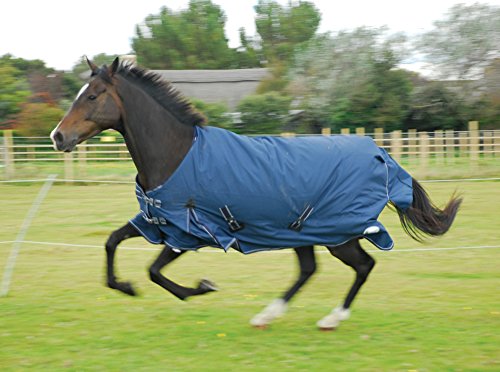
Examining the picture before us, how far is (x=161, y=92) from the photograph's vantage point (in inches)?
209

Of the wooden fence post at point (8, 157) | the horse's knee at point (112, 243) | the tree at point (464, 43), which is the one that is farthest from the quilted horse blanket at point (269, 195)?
the tree at point (464, 43)

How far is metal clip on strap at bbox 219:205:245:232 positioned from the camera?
196 inches

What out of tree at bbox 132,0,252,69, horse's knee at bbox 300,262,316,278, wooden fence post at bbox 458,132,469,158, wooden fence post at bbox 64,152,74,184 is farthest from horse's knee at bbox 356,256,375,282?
tree at bbox 132,0,252,69

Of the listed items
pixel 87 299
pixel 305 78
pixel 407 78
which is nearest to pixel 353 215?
pixel 87 299

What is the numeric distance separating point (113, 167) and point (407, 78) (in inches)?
521

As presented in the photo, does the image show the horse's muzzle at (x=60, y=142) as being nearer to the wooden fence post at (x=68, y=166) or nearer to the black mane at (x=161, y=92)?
the black mane at (x=161, y=92)

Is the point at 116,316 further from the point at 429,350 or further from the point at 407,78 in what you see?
the point at 407,78

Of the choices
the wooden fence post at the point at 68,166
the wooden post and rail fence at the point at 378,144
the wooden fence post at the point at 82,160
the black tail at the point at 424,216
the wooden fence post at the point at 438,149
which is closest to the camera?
the black tail at the point at 424,216

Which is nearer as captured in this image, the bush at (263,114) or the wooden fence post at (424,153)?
the wooden fence post at (424,153)

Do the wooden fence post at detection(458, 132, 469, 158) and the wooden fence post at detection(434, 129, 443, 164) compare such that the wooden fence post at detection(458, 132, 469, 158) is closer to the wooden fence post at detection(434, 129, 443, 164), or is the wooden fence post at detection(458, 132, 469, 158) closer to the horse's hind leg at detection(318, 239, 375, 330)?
the wooden fence post at detection(434, 129, 443, 164)

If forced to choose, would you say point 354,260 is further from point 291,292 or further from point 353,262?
point 291,292

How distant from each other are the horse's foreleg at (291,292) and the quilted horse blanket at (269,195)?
0.34 meters

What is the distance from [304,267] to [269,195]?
0.75m

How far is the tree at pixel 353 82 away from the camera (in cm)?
2844
